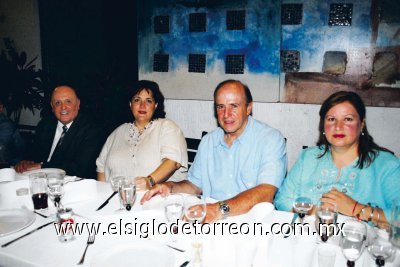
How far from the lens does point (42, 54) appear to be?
4.94m

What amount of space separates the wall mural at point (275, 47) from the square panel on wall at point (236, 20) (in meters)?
0.01

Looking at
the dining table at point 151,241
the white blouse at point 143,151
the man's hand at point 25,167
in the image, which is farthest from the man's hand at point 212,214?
the man's hand at point 25,167

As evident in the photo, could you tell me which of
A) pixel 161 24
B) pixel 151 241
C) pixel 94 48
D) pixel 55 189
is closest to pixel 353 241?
pixel 151 241

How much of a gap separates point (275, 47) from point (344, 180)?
6.47 feet

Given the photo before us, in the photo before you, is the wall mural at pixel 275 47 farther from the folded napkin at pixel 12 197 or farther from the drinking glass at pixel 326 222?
the folded napkin at pixel 12 197

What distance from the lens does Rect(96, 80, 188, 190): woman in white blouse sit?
262cm

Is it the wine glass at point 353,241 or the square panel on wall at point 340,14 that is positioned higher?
the square panel on wall at point 340,14

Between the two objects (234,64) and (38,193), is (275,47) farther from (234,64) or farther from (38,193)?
(38,193)

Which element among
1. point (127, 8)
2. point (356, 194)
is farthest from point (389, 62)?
point (127, 8)

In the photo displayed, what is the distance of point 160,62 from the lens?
409 centimetres

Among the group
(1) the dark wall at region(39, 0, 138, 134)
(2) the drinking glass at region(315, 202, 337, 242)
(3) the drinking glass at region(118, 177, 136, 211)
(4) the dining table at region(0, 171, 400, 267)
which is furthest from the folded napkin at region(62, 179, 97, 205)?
(1) the dark wall at region(39, 0, 138, 134)

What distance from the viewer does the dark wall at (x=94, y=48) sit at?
4.05 metres

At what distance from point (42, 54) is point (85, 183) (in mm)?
3967

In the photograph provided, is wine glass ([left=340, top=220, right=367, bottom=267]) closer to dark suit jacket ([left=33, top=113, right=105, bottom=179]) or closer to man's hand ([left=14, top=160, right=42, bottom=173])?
dark suit jacket ([left=33, top=113, right=105, bottom=179])
